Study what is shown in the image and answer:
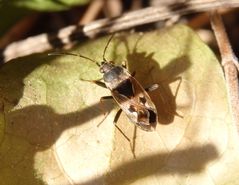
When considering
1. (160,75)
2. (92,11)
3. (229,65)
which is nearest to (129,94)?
(160,75)

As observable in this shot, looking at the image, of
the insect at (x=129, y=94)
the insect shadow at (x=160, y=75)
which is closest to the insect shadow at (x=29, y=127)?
the insect at (x=129, y=94)

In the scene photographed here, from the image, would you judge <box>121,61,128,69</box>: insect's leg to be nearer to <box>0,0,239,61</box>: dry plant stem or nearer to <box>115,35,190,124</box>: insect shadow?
<box>115,35,190,124</box>: insect shadow

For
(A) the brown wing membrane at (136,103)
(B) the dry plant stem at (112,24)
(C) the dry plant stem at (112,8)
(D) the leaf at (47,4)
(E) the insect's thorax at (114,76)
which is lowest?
(A) the brown wing membrane at (136,103)

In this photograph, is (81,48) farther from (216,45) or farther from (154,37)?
(216,45)

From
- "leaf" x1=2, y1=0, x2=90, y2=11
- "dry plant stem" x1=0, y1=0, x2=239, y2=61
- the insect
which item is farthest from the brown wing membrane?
"leaf" x1=2, y1=0, x2=90, y2=11

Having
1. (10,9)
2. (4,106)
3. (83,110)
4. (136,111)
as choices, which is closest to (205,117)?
(136,111)

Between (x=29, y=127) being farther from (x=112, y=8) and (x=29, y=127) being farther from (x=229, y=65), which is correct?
(x=112, y=8)

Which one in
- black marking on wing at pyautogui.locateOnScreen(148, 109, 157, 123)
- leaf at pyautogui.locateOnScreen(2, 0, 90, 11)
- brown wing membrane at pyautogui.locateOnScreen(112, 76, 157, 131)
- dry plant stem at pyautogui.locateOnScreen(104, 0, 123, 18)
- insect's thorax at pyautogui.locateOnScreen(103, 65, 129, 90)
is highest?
leaf at pyautogui.locateOnScreen(2, 0, 90, 11)

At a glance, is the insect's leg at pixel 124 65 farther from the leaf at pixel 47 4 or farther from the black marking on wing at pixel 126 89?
the leaf at pixel 47 4
